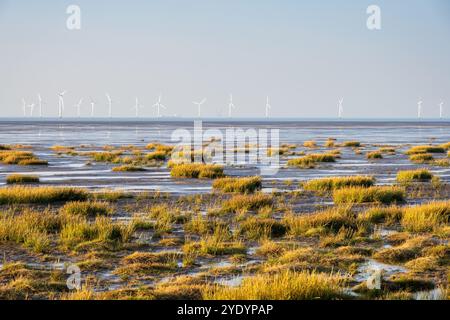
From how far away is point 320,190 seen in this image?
29188 millimetres

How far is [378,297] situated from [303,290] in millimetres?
1381

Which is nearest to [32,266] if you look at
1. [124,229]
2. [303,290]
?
[124,229]

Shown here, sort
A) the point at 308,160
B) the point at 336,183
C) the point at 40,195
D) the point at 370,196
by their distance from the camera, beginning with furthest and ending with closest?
the point at 308,160
the point at 336,183
the point at 370,196
the point at 40,195

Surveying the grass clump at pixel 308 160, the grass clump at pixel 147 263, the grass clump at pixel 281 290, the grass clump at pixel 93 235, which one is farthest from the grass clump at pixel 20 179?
the grass clump at pixel 281 290

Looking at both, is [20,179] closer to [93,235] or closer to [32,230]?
[32,230]

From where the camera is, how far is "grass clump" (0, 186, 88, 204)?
80.0 ft

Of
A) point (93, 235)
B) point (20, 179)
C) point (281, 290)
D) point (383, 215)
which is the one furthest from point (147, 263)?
point (20, 179)

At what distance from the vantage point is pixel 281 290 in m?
10.9

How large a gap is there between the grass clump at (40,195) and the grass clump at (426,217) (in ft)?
38.9

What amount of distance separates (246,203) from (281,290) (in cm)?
1226

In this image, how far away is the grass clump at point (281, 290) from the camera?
1065 centimetres

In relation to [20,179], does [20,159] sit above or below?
below

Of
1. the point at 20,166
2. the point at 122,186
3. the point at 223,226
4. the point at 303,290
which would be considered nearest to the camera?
the point at 303,290

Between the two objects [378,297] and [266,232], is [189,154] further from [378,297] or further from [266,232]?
[378,297]
